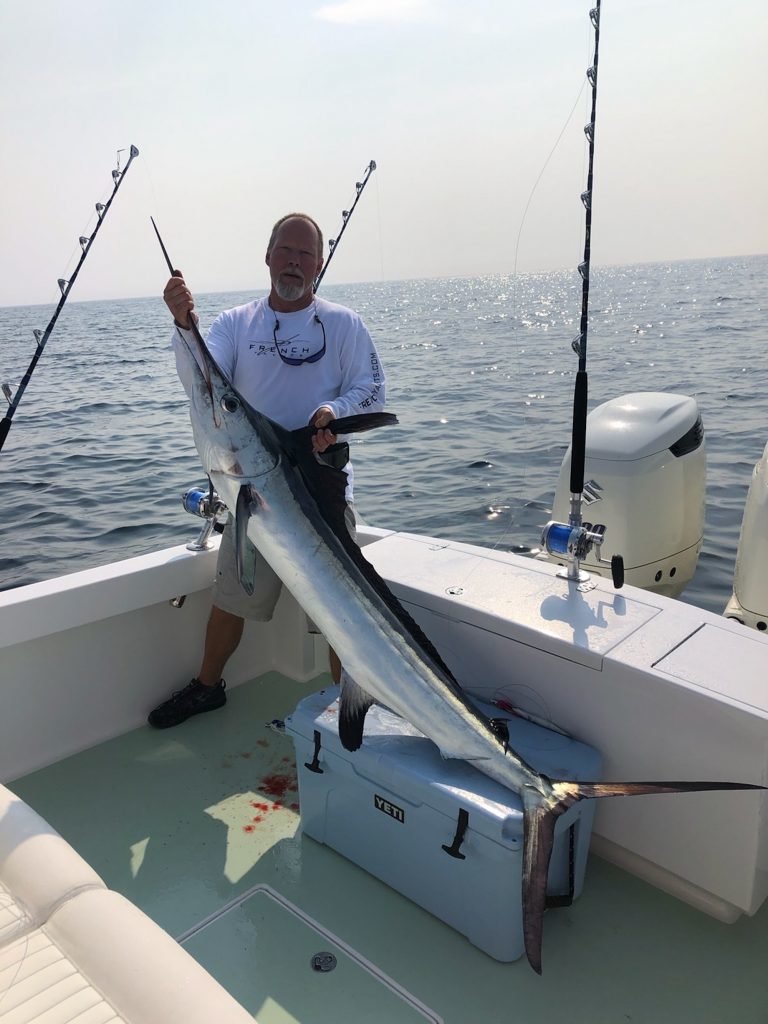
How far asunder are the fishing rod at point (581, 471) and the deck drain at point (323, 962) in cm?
132

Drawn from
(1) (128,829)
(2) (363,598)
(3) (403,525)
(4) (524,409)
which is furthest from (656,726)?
(4) (524,409)

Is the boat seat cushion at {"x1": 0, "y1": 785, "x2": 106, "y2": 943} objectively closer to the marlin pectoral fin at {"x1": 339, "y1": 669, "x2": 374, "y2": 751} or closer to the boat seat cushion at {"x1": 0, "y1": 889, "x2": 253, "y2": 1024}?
the boat seat cushion at {"x1": 0, "y1": 889, "x2": 253, "y2": 1024}

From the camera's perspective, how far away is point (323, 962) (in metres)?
2.04

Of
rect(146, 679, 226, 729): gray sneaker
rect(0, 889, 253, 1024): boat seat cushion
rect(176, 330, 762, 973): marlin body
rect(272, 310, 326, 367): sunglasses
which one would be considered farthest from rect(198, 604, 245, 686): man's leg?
rect(0, 889, 253, 1024): boat seat cushion

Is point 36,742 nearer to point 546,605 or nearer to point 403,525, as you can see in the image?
point 546,605

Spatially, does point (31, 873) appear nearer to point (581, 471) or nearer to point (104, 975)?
point (104, 975)

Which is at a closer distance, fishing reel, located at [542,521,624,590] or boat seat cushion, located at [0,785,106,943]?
boat seat cushion, located at [0,785,106,943]

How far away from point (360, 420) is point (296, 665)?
183 centimetres

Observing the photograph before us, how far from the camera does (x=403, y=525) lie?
25.2ft

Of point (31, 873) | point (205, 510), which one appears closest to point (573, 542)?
point (205, 510)

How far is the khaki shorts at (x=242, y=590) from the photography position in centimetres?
297

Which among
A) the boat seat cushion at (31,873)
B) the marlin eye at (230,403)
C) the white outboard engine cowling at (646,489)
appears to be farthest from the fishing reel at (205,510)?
the white outboard engine cowling at (646,489)

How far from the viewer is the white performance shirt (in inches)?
106

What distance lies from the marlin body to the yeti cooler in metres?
0.09
